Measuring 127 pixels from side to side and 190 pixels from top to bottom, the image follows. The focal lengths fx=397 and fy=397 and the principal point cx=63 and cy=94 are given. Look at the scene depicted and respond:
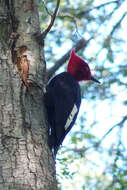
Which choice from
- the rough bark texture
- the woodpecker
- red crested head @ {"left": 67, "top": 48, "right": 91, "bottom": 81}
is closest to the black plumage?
the woodpecker

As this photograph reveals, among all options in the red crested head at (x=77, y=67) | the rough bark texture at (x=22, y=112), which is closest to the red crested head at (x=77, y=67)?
the red crested head at (x=77, y=67)

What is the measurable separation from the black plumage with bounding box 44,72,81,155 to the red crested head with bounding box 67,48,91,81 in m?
0.48

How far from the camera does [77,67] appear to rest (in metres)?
4.73

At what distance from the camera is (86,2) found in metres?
8.45

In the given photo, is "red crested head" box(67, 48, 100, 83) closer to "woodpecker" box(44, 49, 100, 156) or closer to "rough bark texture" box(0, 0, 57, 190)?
"woodpecker" box(44, 49, 100, 156)

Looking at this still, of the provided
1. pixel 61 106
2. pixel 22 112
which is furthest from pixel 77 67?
pixel 22 112

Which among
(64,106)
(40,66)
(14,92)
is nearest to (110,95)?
(64,106)

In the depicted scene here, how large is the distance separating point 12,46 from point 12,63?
178 millimetres

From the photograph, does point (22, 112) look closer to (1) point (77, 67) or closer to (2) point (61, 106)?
(2) point (61, 106)

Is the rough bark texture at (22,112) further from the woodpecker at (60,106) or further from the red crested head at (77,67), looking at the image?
the red crested head at (77,67)

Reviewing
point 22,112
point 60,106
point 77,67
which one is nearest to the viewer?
point 22,112

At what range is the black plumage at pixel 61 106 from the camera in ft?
11.3

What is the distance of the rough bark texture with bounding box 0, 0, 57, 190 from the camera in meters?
2.58

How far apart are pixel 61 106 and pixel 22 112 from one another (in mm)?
897
